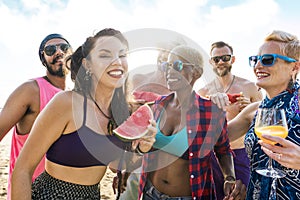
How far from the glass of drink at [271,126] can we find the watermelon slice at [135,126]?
99cm

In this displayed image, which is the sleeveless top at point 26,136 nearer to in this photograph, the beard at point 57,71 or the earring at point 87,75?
the beard at point 57,71

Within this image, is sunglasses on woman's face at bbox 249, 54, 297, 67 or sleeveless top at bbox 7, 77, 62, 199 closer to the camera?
sunglasses on woman's face at bbox 249, 54, 297, 67

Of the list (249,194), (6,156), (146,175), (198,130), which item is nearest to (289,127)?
(249,194)

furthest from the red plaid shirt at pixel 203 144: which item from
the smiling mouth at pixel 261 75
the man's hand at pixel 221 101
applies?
the smiling mouth at pixel 261 75

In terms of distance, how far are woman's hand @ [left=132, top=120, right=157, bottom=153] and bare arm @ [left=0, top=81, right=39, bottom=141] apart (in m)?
1.39

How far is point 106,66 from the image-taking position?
2.89 meters

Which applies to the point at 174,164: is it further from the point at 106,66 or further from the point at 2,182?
the point at 2,182

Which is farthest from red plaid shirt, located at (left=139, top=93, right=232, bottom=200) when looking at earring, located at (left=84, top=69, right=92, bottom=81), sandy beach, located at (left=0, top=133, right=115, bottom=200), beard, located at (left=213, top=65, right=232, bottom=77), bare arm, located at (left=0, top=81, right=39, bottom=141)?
sandy beach, located at (left=0, top=133, right=115, bottom=200)

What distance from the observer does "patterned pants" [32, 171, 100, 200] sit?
259 cm

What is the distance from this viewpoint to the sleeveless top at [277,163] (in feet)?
8.72

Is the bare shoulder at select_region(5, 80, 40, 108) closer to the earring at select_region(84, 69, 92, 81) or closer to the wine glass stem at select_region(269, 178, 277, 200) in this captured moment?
the earring at select_region(84, 69, 92, 81)

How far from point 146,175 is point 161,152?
303mm

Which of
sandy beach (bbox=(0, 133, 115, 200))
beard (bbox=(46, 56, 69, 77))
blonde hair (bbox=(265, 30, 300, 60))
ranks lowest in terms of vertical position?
sandy beach (bbox=(0, 133, 115, 200))

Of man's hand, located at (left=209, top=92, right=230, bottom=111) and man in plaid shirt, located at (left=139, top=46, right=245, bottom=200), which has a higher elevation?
man's hand, located at (left=209, top=92, right=230, bottom=111)
